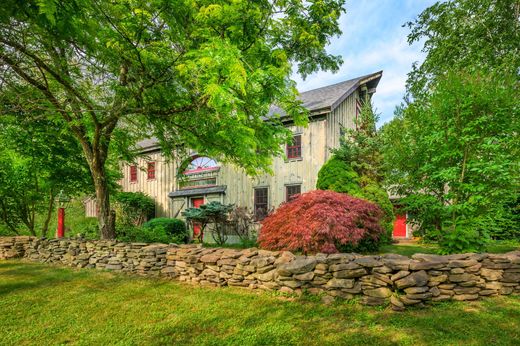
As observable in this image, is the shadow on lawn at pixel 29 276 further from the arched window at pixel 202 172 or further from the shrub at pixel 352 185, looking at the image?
→ the shrub at pixel 352 185

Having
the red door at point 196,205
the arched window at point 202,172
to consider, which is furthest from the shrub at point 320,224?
the red door at point 196,205

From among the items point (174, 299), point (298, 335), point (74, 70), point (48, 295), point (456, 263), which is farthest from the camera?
point (74, 70)

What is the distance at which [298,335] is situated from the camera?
361 cm

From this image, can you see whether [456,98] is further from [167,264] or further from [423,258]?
[167,264]

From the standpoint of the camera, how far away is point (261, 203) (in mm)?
13898

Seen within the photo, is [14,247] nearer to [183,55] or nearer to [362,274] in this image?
[183,55]

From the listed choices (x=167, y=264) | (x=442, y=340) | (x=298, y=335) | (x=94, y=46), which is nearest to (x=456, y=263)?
(x=442, y=340)

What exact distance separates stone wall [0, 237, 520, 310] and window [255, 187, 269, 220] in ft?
23.9

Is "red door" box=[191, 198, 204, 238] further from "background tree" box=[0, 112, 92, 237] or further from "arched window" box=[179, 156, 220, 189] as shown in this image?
"background tree" box=[0, 112, 92, 237]

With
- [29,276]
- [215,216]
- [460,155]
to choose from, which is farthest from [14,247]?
[460,155]

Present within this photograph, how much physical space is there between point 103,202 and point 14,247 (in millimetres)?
4490

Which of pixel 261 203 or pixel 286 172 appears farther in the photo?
pixel 261 203

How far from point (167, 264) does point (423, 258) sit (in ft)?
17.5

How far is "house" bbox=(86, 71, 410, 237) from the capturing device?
12750 mm
